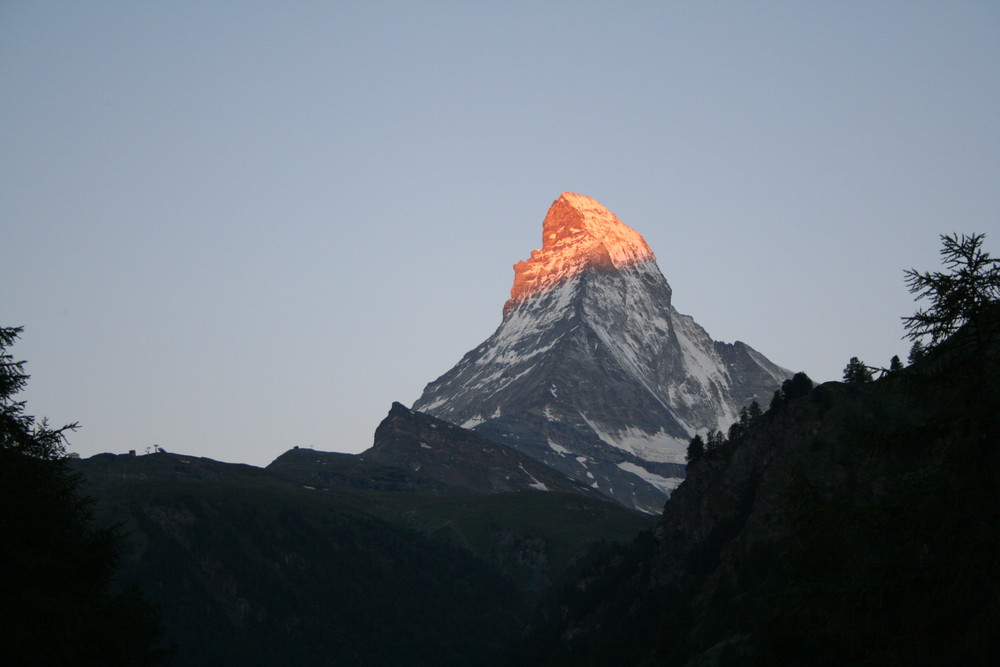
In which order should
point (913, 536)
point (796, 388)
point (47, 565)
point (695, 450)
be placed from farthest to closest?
1. point (695, 450)
2. point (796, 388)
3. point (47, 565)
4. point (913, 536)

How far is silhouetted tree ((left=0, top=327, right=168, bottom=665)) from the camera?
2887 centimetres

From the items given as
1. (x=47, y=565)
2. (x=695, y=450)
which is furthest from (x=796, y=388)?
(x=47, y=565)

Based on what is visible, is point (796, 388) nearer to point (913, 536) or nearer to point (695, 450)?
point (695, 450)

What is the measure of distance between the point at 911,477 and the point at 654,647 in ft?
377

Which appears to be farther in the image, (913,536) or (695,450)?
(695,450)

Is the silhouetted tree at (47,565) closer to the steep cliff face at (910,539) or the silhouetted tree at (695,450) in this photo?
the steep cliff face at (910,539)

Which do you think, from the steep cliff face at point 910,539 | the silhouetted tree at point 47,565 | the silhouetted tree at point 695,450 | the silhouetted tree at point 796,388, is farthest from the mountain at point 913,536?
the silhouetted tree at point 695,450

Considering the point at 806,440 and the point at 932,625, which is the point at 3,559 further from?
the point at 806,440

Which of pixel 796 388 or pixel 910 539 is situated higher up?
pixel 796 388

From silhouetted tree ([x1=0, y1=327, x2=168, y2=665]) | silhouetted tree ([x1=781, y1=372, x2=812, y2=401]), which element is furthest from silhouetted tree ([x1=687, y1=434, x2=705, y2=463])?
silhouetted tree ([x1=0, y1=327, x2=168, y2=665])

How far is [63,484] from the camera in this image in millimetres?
34812

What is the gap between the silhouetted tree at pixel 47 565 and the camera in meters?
28.9

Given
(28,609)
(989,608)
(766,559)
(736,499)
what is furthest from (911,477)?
Result: (736,499)

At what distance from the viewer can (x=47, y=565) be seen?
102 feet
